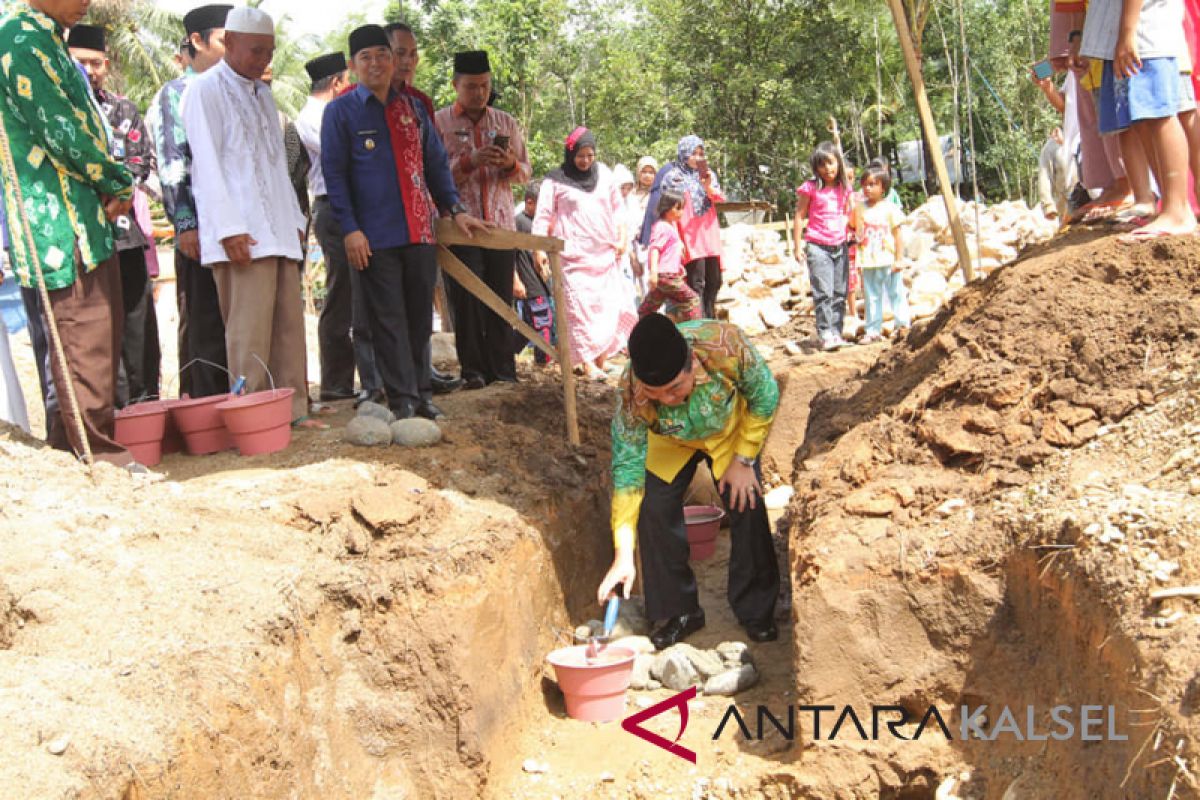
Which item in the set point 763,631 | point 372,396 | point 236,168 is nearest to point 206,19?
point 236,168

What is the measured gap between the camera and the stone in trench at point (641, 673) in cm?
493

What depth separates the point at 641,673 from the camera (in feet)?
16.3

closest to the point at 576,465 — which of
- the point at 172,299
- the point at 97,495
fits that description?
the point at 97,495

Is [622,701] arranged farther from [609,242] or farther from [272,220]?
[609,242]

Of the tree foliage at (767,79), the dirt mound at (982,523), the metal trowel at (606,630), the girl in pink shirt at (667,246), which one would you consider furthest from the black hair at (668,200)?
the tree foliage at (767,79)

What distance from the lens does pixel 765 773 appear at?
3945 mm

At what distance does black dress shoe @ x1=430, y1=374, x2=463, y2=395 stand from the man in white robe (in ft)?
4.21

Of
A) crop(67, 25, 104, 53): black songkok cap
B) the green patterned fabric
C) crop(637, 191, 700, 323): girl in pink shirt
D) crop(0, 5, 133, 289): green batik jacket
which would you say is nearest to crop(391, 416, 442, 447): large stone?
the green patterned fabric

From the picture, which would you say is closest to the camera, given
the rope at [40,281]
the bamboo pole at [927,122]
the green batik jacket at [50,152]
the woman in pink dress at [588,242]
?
the rope at [40,281]

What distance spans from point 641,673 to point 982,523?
187 cm

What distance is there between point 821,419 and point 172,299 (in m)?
11.3

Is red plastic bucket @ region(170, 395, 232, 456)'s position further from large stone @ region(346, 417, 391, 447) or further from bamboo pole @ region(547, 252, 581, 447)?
bamboo pole @ region(547, 252, 581, 447)

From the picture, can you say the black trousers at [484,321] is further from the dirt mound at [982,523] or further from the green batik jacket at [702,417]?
the dirt mound at [982,523]

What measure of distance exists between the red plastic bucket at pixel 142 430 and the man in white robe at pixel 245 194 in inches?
20.8
